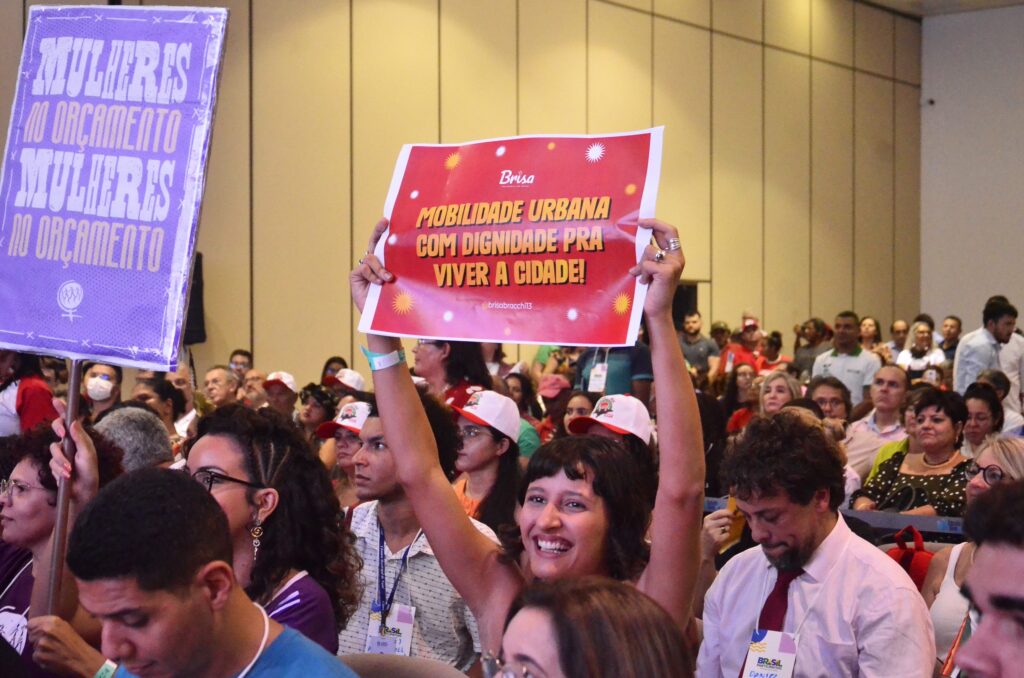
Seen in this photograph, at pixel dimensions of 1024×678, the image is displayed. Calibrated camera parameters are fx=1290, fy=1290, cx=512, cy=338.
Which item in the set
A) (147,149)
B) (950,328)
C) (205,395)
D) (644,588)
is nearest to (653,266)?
(644,588)

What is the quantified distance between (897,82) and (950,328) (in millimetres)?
6600

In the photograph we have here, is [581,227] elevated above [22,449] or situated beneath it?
elevated above

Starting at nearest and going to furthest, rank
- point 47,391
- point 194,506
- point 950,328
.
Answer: point 194,506
point 47,391
point 950,328

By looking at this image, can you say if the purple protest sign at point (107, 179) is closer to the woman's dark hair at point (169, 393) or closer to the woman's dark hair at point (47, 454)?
the woman's dark hair at point (47, 454)

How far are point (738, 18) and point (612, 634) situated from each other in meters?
16.9

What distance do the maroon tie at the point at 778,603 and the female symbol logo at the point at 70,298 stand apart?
175cm

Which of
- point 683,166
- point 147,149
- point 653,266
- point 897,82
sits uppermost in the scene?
point 897,82

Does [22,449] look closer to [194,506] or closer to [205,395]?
[194,506]

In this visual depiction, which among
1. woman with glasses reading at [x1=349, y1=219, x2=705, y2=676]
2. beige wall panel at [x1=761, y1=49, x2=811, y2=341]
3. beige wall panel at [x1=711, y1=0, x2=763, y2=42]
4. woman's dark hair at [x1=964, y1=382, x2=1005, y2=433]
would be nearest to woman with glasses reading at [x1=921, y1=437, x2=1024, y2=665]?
woman with glasses reading at [x1=349, y1=219, x2=705, y2=676]

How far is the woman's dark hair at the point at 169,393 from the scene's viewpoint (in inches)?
289

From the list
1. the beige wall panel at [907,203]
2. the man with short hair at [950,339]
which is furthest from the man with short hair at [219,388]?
the beige wall panel at [907,203]

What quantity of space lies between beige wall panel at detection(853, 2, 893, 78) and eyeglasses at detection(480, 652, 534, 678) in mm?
19171

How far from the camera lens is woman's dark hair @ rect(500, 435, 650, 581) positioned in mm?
2697

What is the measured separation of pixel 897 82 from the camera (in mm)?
20438
